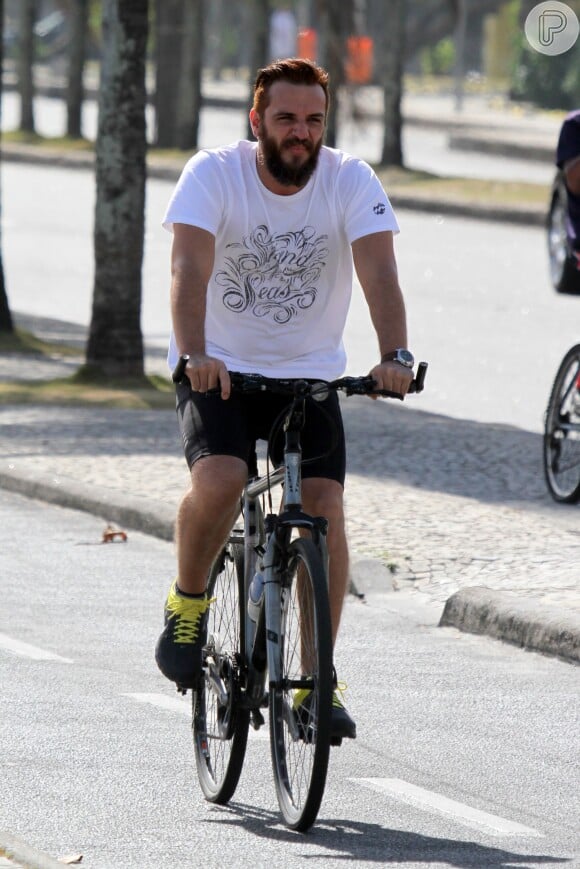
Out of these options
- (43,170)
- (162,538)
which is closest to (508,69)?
(43,170)

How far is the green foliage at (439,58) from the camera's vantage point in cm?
7625

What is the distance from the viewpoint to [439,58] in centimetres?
7688

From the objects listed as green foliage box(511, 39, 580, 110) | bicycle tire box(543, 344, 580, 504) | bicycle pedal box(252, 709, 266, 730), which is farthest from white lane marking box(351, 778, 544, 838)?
green foliage box(511, 39, 580, 110)

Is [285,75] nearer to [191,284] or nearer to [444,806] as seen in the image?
[191,284]

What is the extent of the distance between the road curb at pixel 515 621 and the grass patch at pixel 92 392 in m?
5.37

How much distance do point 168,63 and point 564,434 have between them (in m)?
30.8

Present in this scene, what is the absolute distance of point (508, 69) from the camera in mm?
65625

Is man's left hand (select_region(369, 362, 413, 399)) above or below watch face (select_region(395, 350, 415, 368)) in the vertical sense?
below

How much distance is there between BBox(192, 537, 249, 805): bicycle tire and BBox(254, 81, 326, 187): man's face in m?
0.96

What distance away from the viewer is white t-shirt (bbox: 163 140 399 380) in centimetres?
527

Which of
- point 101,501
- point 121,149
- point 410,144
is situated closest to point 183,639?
point 101,501

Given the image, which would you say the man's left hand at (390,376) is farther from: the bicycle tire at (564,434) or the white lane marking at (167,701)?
the bicycle tire at (564,434)

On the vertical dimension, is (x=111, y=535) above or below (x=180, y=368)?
below

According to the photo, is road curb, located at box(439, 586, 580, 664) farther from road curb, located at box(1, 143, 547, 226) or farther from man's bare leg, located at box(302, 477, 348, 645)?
road curb, located at box(1, 143, 547, 226)
